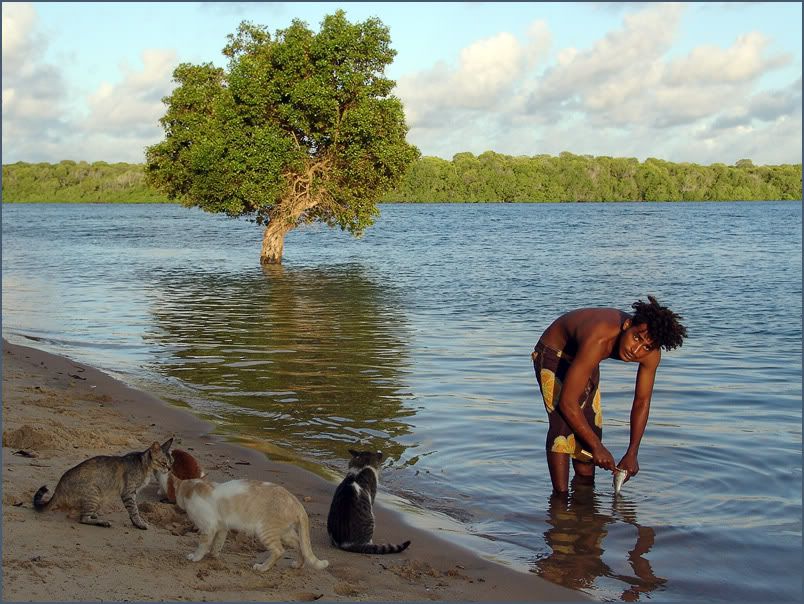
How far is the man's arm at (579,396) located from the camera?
6434 millimetres

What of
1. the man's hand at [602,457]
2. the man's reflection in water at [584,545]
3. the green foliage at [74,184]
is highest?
the green foliage at [74,184]

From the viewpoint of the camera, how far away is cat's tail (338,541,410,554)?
5.36m

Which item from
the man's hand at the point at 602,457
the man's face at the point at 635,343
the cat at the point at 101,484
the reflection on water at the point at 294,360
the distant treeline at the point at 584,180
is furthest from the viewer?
the distant treeline at the point at 584,180

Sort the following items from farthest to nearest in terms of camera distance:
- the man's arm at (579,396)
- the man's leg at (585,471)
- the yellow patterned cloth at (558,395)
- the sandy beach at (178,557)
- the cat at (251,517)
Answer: the man's leg at (585,471) < the yellow patterned cloth at (558,395) < the man's arm at (579,396) < the cat at (251,517) < the sandy beach at (178,557)

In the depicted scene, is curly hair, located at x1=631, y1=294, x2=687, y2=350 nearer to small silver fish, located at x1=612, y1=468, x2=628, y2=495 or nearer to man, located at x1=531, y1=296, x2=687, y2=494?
man, located at x1=531, y1=296, x2=687, y2=494

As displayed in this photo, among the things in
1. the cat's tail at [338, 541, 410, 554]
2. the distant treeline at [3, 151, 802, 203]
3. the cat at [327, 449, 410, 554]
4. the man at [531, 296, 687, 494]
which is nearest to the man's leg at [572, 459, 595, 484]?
the man at [531, 296, 687, 494]

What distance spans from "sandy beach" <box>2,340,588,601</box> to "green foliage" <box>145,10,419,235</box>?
864 inches

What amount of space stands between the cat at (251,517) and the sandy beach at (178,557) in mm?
99

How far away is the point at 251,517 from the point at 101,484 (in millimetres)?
1125

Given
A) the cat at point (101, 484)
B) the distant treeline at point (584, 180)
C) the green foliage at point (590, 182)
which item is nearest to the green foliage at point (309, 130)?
the cat at point (101, 484)

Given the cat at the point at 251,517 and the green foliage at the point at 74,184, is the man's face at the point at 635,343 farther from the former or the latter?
the green foliage at the point at 74,184

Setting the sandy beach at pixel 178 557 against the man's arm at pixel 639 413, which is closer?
the sandy beach at pixel 178 557

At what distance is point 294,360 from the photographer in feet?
44.0

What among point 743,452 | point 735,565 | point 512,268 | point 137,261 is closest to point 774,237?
point 512,268
